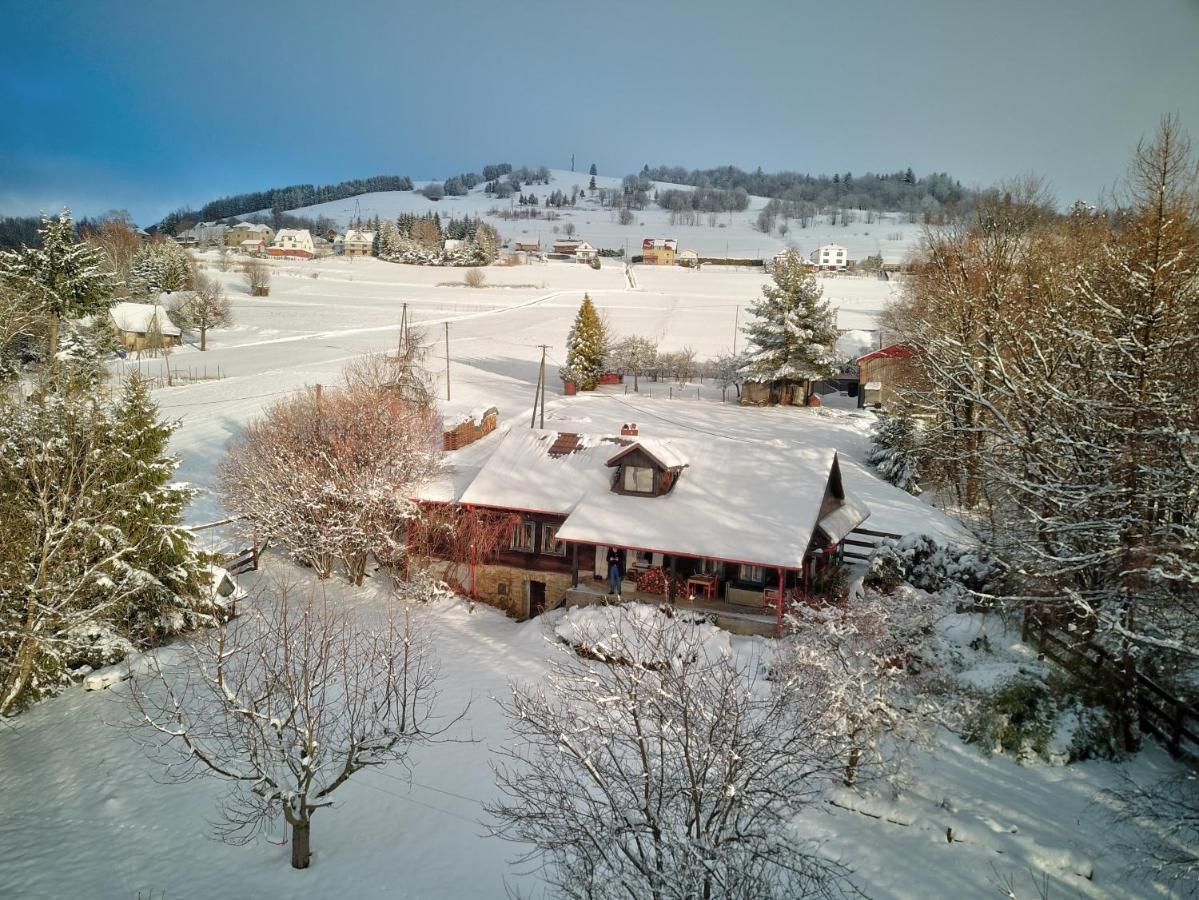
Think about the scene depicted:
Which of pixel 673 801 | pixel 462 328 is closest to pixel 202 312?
pixel 462 328

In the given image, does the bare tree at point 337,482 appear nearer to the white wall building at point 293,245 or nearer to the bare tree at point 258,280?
the bare tree at point 258,280

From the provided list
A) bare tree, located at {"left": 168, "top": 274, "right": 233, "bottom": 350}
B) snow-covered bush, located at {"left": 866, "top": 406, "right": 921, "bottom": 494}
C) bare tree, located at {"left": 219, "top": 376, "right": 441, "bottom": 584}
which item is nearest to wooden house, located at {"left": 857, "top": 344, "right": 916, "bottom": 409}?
snow-covered bush, located at {"left": 866, "top": 406, "right": 921, "bottom": 494}

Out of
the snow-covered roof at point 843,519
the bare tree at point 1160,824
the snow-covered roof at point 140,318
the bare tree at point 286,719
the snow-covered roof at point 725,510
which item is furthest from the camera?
the snow-covered roof at point 140,318

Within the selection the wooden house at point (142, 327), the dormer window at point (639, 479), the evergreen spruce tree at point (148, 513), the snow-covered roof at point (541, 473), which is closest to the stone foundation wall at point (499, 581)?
the snow-covered roof at point (541, 473)

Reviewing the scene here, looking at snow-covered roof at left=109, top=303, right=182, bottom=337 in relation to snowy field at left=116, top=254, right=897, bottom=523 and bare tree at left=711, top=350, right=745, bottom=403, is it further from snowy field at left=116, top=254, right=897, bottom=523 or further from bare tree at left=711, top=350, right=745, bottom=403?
bare tree at left=711, top=350, right=745, bottom=403

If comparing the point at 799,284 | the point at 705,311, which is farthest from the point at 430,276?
the point at 799,284
